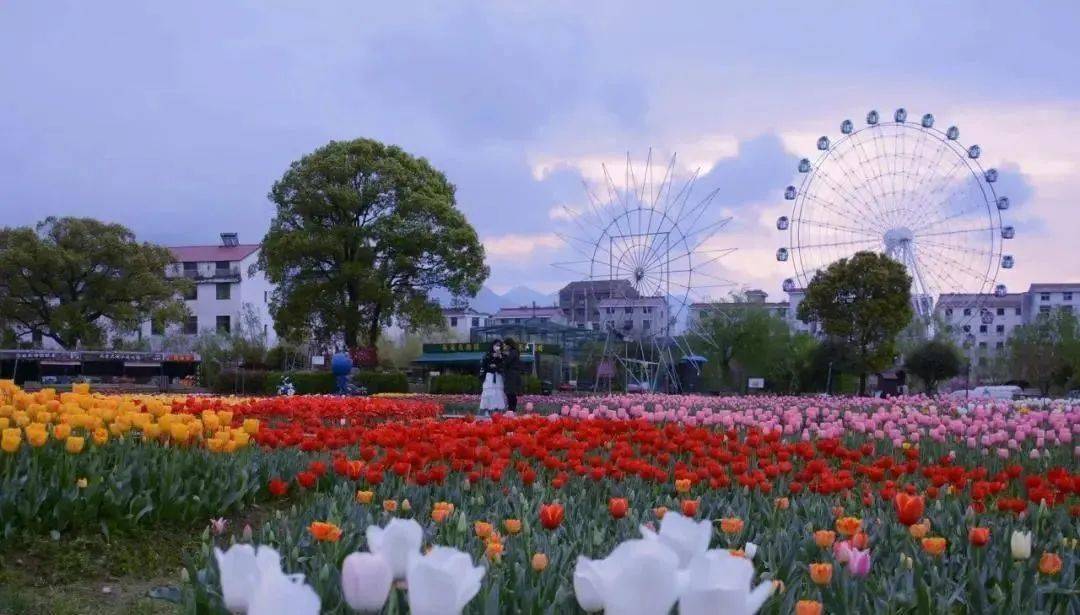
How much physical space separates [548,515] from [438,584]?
1.81 metres

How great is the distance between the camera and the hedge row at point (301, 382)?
1182 inches

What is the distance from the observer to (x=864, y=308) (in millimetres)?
35250

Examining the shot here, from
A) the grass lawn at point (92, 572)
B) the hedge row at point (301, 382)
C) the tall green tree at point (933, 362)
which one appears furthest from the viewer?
the tall green tree at point (933, 362)

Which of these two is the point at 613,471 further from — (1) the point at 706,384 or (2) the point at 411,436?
(1) the point at 706,384

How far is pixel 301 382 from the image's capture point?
30.1m

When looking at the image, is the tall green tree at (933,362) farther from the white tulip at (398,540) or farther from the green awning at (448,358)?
the white tulip at (398,540)

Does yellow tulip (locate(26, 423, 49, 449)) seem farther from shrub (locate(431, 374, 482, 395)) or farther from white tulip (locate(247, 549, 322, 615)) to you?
shrub (locate(431, 374, 482, 395))

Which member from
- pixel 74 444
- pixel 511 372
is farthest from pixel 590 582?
pixel 511 372

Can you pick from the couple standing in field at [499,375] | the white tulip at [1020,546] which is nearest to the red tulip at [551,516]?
the white tulip at [1020,546]

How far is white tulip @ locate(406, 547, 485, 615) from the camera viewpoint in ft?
5.14

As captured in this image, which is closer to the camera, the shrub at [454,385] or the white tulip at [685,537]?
the white tulip at [685,537]

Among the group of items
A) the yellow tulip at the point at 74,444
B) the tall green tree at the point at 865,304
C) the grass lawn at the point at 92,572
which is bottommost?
the grass lawn at the point at 92,572

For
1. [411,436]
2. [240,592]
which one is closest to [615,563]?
[240,592]

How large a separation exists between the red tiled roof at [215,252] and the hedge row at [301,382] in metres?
36.8
